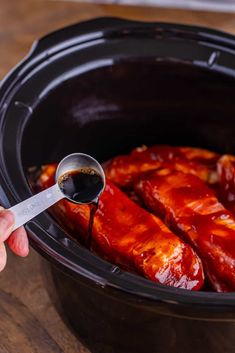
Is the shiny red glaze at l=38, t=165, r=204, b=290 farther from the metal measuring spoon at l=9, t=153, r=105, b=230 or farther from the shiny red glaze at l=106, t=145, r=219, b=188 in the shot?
the shiny red glaze at l=106, t=145, r=219, b=188

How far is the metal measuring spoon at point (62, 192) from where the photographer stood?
1.09 m

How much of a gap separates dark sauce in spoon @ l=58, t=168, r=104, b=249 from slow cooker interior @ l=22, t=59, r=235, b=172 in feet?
0.69

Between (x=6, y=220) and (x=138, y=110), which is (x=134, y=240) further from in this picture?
Answer: (x=138, y=110)

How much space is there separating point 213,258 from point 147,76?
22.5 inches

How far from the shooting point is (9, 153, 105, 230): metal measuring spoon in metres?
1.09

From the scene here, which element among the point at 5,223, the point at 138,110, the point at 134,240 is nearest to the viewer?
the point at 5,223

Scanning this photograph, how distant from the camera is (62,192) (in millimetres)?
1215

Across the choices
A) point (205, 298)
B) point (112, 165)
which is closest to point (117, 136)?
point (112, 165)

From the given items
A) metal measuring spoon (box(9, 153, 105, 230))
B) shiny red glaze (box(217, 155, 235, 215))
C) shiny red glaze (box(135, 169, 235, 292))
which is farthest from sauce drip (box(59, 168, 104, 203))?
shiny red glaze (box(217, 155, 235, 215))

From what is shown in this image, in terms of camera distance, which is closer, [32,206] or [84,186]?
[32,206]

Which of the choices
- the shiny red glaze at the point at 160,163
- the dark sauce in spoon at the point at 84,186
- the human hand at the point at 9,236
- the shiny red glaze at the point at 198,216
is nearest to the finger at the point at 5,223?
the human hand at the point at 9,236

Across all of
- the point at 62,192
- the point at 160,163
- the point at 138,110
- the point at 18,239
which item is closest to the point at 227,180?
the point at 160,163

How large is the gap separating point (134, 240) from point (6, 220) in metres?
0.30

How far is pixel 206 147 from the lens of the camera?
1647 millimetres
